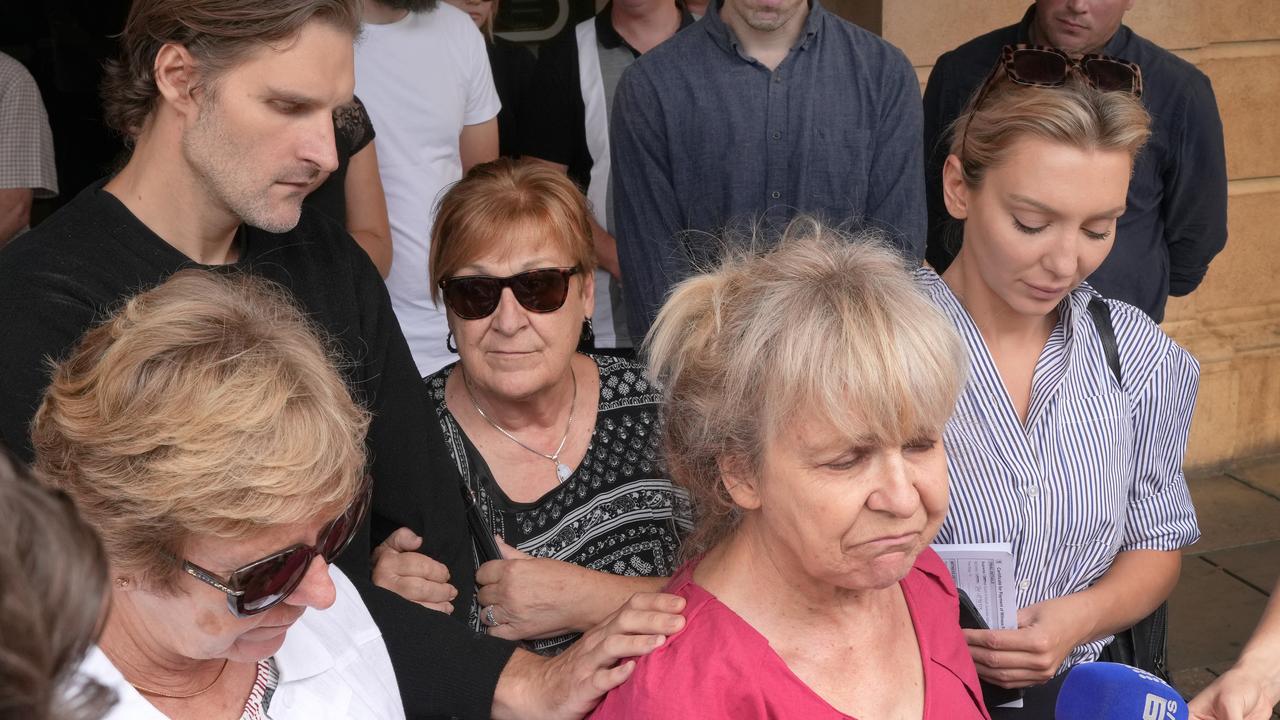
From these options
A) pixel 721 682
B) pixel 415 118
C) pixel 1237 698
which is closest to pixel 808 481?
pixel 721 682

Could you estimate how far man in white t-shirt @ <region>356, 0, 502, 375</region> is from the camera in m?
3.50

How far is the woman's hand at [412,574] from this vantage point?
2.20 metres

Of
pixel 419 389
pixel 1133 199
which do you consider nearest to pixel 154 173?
pixel 419 389

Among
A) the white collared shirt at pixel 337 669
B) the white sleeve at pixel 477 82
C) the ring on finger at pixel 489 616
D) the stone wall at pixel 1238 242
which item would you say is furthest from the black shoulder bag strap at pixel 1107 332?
the stone wall at pixel 1238 242

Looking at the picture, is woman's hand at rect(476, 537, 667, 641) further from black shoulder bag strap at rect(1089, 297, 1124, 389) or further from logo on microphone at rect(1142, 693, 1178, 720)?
black shoulder bag strap at rect(1089, 297, 1124, 389)

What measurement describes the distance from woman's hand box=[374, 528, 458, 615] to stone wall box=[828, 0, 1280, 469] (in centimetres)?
338

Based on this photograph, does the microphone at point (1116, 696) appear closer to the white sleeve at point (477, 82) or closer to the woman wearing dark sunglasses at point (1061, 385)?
the woman wearing dark sunglasses at point (1061, 385)

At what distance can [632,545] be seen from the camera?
8.10ft

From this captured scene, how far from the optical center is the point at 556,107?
3.98m

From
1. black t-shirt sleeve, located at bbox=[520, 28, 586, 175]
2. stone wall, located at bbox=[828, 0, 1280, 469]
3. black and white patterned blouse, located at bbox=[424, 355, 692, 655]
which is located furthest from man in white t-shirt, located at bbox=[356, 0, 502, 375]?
stone wall, located at bbox=[828, 0, 1280, 469]

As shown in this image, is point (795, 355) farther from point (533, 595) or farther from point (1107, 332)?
point (1107, 332)

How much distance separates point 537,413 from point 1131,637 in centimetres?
122

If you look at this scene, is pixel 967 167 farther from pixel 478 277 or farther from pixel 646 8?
pixel 646 8

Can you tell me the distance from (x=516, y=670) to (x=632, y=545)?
1.56 feet
